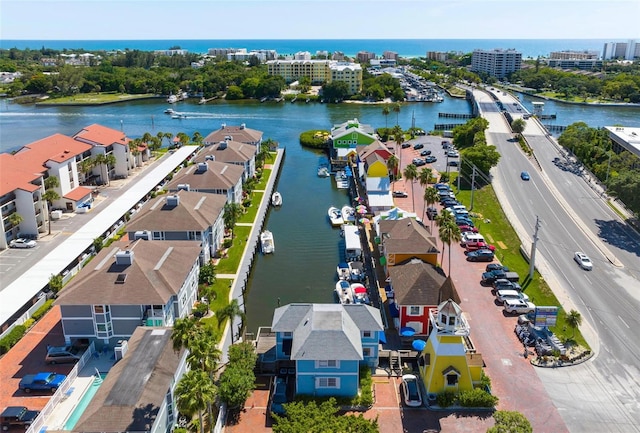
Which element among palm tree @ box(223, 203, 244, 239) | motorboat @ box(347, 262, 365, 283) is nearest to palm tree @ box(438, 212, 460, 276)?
motorboat @ box(347, 262, 365, 283)

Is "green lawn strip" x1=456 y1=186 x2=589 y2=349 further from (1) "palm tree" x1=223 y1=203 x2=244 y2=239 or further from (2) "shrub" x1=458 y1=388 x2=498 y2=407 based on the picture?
(1) "palm tree" x1=223 y1=203 x2=244 y2=239

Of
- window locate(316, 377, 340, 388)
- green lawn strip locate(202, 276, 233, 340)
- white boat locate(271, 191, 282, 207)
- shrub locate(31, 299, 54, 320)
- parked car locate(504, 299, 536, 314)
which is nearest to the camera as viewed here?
window locate(316, 377, 340, 388)

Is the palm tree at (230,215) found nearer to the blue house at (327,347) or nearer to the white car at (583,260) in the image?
the blue house at (327,347)

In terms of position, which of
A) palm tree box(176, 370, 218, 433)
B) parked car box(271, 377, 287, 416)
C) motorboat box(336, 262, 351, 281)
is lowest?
parked car box(271, 377, 287, 416)

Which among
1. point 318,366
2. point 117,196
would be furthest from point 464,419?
point 117,196

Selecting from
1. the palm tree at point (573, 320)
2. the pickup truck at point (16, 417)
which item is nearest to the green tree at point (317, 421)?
the pickup truck at point (16, 417)

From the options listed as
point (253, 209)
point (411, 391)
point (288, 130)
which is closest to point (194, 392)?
point (411, 391)
